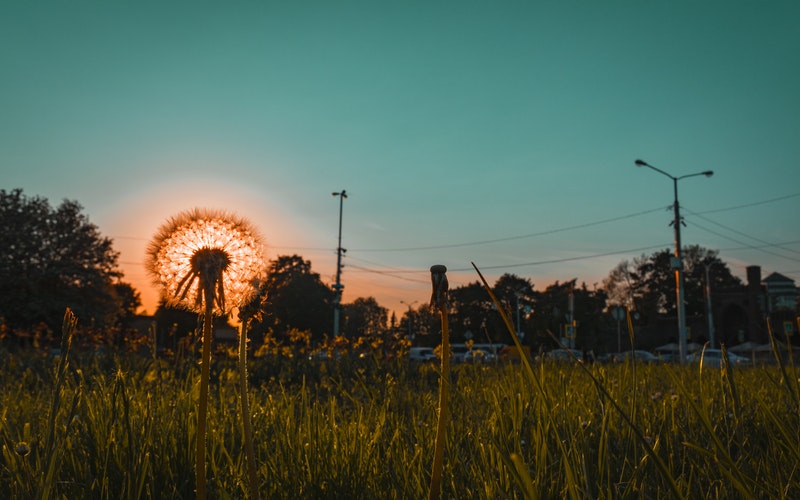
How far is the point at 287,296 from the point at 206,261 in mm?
78805

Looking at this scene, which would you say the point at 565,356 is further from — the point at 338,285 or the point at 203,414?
the point at 338,285

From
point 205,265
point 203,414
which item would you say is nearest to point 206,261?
point 205,265

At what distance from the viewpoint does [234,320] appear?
1598 millimetres

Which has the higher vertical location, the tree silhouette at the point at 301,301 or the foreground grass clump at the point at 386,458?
the tree silhouette at the point at 301,301

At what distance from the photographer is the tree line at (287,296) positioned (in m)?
40.7

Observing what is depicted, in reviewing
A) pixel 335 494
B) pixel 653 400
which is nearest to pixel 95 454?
pixel 335 494

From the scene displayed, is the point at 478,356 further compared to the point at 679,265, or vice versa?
the point at 679,265

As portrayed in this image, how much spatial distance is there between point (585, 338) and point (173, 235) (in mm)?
77204

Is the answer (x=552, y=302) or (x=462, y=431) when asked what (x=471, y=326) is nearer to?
(x=552, y=302)

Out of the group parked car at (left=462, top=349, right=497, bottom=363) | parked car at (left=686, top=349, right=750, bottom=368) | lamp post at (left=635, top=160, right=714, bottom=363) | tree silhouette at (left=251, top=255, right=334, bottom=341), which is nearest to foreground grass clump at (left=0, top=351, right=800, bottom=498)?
parked car at (left=686, top=349, right=750, bottom=368)

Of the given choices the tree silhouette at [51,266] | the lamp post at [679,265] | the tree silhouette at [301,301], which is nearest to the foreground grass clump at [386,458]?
the lamp post at [679,265]

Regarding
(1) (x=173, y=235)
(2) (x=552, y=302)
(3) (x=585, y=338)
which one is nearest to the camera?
(1) (x=173, y=235)

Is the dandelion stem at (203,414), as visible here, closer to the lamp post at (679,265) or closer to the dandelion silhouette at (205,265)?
the dandelion silhouette at (205,265)

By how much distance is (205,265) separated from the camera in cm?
146
